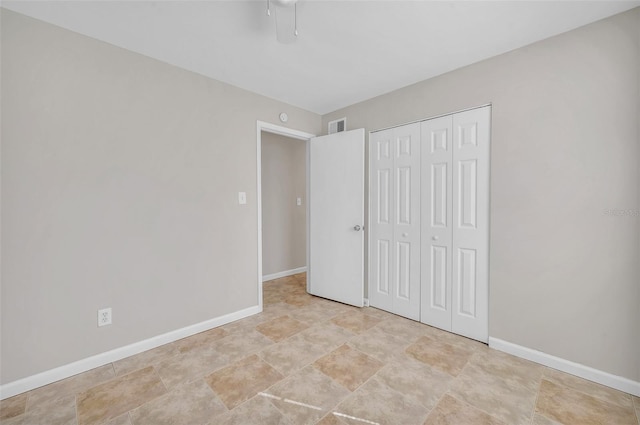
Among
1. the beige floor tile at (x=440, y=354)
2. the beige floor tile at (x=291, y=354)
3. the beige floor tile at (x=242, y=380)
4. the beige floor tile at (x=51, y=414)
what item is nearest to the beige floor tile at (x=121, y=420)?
the beige floor tile at (x=51, y=414)

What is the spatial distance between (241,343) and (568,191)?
110 inches

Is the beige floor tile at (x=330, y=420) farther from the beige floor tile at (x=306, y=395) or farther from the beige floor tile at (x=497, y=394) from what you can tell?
the beige floor tile at (x=497, y=394)

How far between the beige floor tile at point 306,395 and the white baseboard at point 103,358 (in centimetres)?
115

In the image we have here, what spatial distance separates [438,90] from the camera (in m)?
2.60

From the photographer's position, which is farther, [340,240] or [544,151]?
[340,240]

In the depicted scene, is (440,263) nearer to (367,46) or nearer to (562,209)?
(562,209)

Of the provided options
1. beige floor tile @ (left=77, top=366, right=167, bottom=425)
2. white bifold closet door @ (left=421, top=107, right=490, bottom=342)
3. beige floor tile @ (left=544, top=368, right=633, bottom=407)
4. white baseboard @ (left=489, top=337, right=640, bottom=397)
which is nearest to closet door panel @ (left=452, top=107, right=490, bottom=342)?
white bifold closet door @ (left=421, top=107, right=490, bottom=342)

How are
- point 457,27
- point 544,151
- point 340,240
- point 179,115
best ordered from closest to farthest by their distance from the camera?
point 457,27, point 544,151, point 179,115, point 340,240

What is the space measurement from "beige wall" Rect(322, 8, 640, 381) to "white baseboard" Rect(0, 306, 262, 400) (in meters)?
2.56

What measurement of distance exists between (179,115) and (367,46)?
1712mm

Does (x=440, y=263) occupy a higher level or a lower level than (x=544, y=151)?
lower

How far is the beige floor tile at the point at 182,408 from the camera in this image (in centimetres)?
154

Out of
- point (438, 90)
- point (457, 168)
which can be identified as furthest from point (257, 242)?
point (438, 90)

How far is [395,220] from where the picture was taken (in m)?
2.95
